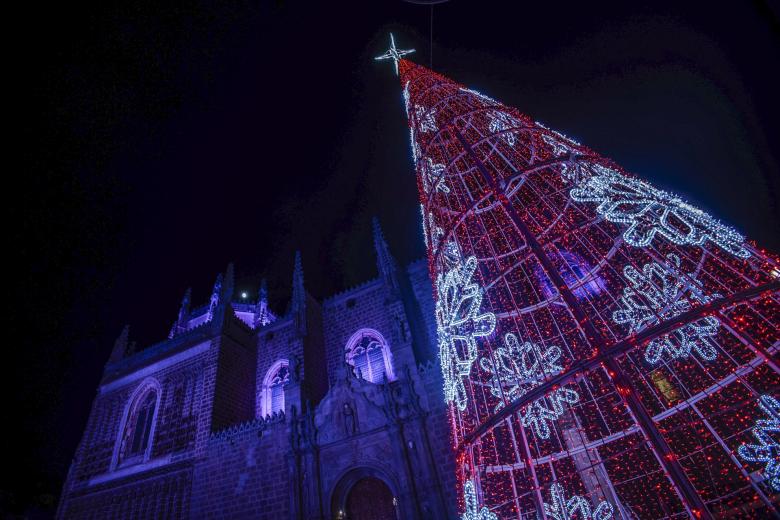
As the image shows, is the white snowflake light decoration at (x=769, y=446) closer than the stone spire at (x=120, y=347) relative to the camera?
Yes

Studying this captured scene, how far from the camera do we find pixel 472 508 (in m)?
4.27

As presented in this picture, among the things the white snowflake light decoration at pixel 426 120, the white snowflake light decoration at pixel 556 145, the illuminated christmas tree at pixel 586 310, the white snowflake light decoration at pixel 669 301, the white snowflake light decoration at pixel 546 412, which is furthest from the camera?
the white snowflake light decoration at pixel 426 120

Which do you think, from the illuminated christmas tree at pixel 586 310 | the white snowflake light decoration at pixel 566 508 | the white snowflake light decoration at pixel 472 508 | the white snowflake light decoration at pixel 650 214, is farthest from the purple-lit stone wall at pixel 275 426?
the white snowflake light decoration at pixel 650 214

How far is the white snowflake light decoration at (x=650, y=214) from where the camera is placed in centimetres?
387

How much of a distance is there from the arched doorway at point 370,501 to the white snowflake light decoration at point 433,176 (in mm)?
10041

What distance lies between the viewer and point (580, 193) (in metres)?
4.74

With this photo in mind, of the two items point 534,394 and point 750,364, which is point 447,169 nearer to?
point 534,394

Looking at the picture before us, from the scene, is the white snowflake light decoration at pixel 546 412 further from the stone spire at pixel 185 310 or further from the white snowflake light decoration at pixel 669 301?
the stone spire at pixel 185 310

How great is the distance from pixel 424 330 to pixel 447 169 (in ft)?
33.3

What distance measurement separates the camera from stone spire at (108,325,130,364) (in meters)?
21.7

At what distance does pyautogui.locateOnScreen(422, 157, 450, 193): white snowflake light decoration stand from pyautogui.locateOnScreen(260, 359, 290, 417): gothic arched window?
13.9m

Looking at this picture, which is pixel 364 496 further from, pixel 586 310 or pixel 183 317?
pixel 183 317

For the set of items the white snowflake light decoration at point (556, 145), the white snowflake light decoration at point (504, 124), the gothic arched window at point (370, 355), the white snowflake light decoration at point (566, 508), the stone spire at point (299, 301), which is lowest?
the white snowflake light decoration at point (566, 508)

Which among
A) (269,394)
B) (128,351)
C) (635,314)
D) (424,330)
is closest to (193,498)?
(269,394)
